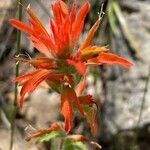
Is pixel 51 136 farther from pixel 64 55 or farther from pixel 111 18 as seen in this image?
pixel 111 18

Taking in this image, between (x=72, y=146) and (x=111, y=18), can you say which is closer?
(x=72, y=146)

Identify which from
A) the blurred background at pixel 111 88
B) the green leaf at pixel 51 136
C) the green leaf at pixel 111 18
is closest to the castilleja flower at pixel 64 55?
the green leaf at pixel 51 136

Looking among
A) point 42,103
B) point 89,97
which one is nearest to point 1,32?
point 42,103

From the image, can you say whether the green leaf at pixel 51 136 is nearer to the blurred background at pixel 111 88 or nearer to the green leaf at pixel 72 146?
the green leaf at pixel 72 146

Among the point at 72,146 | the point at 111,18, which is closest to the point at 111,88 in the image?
the point at 111,18

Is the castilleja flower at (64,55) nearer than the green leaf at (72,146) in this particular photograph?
Yes

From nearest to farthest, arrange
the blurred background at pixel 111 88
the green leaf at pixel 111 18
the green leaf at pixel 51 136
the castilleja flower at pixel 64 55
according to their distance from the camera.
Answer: the castilleja flower at pixel 64 55, the green leaf at pixel 51 136, the blurred background at pixel 111 88, the green leaf at pixel 111 18

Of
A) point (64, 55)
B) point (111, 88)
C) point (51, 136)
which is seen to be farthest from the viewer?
point (111, 88)
